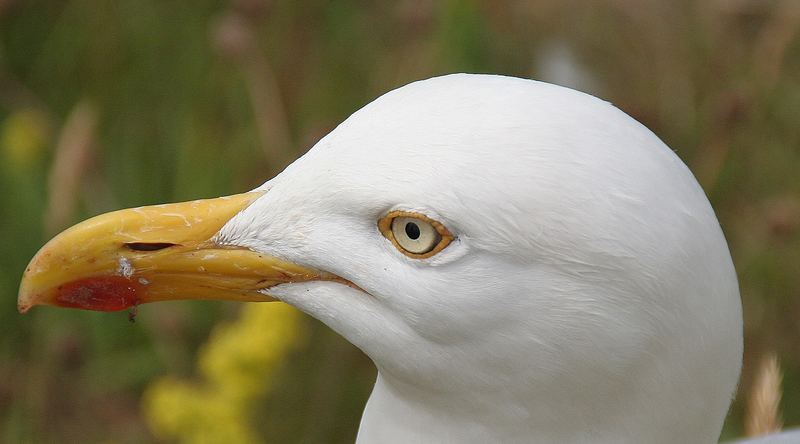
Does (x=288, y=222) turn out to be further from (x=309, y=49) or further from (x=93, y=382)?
(x=309, y=49)

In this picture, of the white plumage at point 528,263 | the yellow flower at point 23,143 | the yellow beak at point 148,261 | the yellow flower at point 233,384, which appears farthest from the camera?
the yellow flower at point 23,143

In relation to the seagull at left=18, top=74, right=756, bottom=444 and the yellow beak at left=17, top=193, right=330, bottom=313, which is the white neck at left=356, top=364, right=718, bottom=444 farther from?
the yellow beak at left=17, top=193, right=330, bottom=313

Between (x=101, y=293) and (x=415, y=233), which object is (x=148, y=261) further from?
(x=415, y=233)

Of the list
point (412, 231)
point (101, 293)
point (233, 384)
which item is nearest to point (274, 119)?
point (233, 384)

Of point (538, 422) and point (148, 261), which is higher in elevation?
point (148, 261)

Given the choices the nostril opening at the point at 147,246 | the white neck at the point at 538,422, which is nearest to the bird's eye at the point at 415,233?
the white neck at the point at 538,422

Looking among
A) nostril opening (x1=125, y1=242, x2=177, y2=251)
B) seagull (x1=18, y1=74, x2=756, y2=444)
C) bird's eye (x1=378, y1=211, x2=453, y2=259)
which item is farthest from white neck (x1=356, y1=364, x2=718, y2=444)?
nostril opening (x1=125, y1=242, x2=177, y2=251)

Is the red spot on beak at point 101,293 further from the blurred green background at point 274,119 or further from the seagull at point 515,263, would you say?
the blurred green background at point 274,119
